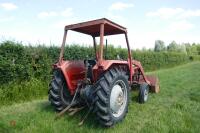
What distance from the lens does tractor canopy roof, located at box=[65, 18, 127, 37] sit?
17.7 feet

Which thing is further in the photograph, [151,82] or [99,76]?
[151,82]

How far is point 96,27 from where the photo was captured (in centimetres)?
623

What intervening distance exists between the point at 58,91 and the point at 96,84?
3.75ft

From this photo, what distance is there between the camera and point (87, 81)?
5695mm

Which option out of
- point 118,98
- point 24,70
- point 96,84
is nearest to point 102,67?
point 96,84

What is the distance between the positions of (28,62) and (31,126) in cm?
439

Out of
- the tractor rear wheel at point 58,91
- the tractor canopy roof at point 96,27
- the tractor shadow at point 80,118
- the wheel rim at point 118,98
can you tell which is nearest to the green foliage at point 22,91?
the tractor shadow at point 80,118

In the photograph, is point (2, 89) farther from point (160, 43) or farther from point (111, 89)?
point (160, 43)

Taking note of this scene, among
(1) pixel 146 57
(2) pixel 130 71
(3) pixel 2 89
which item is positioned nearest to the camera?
(2) pixel 130 71

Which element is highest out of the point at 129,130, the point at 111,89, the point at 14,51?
the point at 14,51

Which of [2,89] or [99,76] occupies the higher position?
[99,76]

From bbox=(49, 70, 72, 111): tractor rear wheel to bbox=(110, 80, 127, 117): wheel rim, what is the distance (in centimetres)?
132

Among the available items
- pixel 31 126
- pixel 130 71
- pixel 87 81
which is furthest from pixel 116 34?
pixel 31 126

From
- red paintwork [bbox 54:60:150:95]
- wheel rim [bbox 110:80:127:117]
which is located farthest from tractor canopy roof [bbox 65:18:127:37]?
wheel rim [bbox 110:80:127:117]
